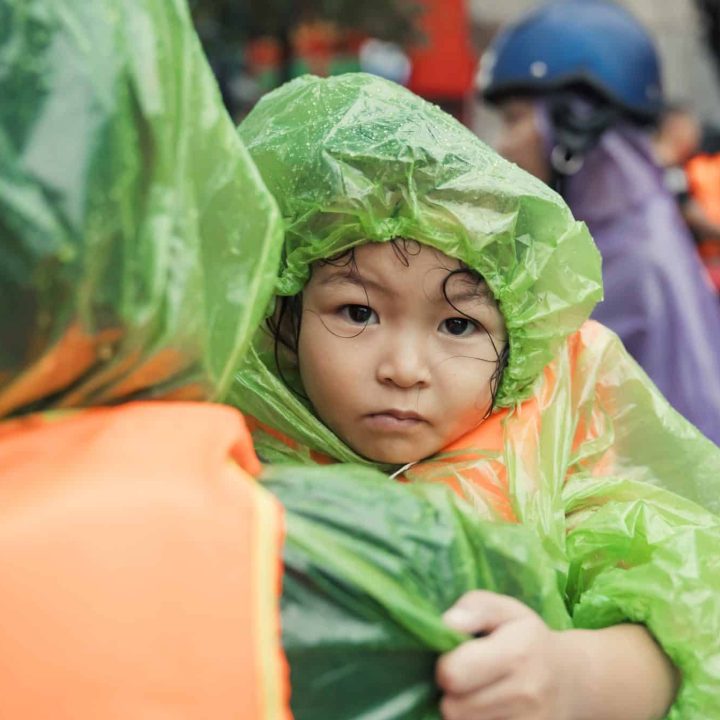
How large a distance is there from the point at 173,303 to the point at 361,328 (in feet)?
2.36

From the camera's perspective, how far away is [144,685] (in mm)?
904

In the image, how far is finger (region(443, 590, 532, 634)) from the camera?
3.55 feet

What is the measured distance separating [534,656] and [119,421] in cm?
43

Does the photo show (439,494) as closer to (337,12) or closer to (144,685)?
(144,685)

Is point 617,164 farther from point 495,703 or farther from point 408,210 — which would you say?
point 495,703

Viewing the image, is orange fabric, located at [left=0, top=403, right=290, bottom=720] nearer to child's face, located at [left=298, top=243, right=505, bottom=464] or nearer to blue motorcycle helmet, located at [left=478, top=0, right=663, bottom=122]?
child's face, located at [left=298, top=243, right=505, bottom=464]

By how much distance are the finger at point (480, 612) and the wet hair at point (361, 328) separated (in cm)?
64

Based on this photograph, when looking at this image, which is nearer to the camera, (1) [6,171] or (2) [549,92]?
(1) [6,171]

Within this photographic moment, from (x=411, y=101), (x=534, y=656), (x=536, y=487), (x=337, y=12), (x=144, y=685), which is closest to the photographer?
(x=144, y=685)

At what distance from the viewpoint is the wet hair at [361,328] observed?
169cm

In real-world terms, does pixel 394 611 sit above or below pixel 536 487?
above

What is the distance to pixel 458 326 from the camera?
67.8 inches

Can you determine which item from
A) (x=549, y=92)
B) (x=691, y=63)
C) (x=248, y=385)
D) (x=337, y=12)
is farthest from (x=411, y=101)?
(x=691, y=63)

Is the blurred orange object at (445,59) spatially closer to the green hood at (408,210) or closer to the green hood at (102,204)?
the green hood at (408,210)
